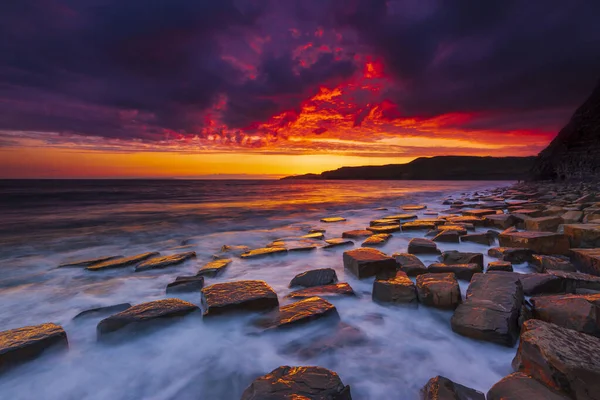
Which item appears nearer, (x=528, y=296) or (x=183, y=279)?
(x=528, y=296)

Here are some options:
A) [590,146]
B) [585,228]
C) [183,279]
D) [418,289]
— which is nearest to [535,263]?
[585,228]

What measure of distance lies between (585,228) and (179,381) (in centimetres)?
371

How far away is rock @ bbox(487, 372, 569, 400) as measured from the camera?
99 cm

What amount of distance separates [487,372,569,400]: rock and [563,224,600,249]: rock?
8.19 ft

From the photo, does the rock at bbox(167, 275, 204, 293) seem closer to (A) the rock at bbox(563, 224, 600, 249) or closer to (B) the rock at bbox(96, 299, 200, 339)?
(B) the rock at bbox(96, 299, 200, 339)

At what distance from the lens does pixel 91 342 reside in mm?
1685

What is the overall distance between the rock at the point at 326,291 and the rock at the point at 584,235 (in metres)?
2.44

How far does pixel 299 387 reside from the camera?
43.9 inches

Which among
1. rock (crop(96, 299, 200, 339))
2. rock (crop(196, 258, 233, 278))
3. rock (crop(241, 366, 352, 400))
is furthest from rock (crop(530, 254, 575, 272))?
rock (crop(196, 258, 233, 278))

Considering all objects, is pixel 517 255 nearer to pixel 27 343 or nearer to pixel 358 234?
pixel 358 234

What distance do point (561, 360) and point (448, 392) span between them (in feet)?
1.40

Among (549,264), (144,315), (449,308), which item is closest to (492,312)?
(449,308)

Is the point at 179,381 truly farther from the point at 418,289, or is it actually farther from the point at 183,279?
the point at 418,289

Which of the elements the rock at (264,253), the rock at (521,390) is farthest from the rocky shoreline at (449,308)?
the rock at (264,253)
